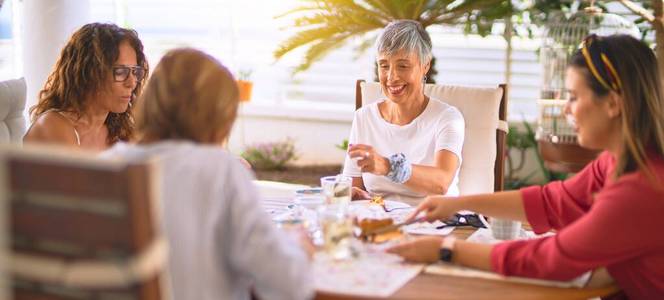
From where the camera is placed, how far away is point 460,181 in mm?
3605

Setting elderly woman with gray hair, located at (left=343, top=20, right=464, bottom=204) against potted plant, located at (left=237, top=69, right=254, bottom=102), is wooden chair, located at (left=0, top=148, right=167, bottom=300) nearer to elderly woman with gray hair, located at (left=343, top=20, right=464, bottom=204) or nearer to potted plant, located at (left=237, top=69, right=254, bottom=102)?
elderly woman with gray hair, located at (left=343, top=20, right=464, bottom=204)

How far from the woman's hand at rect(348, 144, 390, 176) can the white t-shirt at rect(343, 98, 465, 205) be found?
31cm

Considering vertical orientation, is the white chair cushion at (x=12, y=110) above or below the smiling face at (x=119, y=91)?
below

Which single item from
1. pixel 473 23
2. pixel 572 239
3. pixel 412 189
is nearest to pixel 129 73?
pixel 412 189

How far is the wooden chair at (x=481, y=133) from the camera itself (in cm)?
353

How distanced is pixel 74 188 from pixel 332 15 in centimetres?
433

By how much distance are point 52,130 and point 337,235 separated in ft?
3.85

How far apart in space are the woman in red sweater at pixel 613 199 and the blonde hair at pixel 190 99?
1.97 ft

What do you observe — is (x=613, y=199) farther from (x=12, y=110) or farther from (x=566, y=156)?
(x=566, y=156)

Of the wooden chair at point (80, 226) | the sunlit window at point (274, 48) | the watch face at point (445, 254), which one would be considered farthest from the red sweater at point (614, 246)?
the sunlit window at point (274, 48)

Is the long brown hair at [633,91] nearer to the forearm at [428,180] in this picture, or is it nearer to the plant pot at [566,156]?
the forearm at [428,180]

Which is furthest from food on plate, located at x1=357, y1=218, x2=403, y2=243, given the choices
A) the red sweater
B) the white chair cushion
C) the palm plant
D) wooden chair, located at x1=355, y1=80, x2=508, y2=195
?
the palm plant

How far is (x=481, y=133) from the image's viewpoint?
139 inches

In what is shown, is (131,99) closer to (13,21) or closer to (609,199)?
(609,199)
